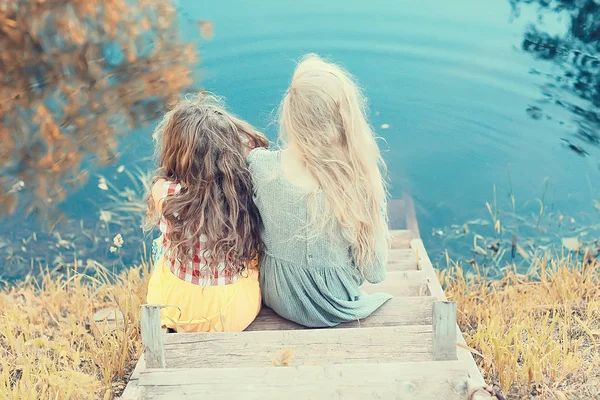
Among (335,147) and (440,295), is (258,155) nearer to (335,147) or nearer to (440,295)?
(335,147)

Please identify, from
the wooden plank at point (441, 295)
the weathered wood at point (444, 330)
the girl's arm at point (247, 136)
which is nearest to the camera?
the weathered wood at point (444, 330)

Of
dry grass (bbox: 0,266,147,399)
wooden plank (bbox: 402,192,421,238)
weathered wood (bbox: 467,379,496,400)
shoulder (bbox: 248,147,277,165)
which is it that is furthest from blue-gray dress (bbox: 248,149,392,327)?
wooden plank (bbox: 402,192,421,238)

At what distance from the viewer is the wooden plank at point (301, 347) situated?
1801 millimetres

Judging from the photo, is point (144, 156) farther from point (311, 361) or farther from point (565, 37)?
point (565, 37)

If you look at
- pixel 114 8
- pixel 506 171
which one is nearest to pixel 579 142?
pixel 506 171

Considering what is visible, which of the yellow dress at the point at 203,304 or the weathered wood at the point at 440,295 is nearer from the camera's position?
the weathered wood at the point at 440,295

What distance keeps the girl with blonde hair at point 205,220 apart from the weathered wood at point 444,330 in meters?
0.70

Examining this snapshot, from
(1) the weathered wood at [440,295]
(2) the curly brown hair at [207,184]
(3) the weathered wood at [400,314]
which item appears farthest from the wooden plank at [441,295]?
(2) the curly brown hair at [207,184]

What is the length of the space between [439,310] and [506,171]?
2.61 m

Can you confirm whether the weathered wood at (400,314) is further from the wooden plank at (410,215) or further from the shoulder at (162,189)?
the wooden plank at (410,215)

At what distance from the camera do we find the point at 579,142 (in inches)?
168

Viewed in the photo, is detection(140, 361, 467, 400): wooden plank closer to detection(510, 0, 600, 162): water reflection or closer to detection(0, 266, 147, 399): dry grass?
detection(0, 266, 147, 399): dry grass

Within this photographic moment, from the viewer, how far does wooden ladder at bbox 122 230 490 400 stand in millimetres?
Result: 1577

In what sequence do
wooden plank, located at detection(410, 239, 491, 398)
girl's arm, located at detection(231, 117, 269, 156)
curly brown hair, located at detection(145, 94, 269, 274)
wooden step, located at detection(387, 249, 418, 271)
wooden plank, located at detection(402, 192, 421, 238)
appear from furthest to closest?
→ wooden plank, located at detection(402, 192, 421, 238)
wooden step, located at detection(387, 249, 418, 271)
girl's arm, located at detection(231, 117, 269, 156)
curly brown hair, located at detection(145, 94, 269, 274)
wooden plank, located at detection(410, 239, 491, 398)
